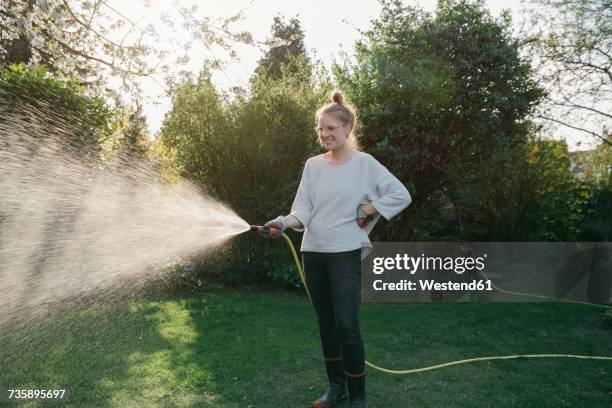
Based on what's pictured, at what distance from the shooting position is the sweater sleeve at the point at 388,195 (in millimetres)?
3307

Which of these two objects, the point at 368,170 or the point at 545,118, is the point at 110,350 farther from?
the point at 545,118

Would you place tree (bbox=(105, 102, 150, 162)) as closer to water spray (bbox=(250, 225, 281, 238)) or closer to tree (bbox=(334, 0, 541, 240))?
Answer: tree (bbox=(334, 0, 541, 240))

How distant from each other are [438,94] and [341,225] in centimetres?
507

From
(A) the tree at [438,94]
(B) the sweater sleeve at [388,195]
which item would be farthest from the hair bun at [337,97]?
(A) the tree at [438,94]

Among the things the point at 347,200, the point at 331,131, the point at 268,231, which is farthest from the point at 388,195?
the point at 268,231

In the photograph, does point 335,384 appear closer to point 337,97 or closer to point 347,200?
point 347,200

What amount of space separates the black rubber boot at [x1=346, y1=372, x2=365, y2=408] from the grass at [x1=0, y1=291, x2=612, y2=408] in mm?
314

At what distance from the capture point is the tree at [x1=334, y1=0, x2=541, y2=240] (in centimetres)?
767

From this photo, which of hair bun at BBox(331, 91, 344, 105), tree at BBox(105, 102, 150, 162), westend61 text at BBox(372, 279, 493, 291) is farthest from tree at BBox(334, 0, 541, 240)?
hair bun at BBox(331, 91, 344, 105)

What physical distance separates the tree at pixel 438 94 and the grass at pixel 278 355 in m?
2.37

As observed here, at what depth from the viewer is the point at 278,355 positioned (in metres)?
4.65

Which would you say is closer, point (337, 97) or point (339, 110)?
point (339, 110)

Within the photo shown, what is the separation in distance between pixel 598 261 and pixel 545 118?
372 centimetres

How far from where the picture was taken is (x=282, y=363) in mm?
4430
